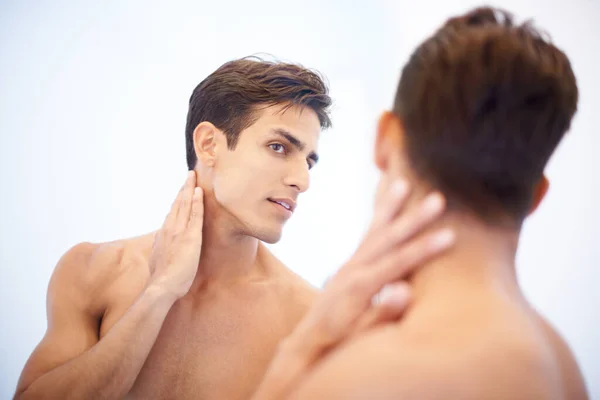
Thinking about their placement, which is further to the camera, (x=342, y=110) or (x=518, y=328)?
(x=342, y=110)

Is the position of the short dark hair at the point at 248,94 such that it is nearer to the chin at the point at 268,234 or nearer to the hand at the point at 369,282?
the chin at the point at 268,234

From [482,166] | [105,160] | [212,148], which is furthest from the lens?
[105,160]

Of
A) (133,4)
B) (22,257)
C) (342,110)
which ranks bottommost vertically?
(22,257)

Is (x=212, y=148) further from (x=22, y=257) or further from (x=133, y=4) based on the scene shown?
(x=133, y=4)

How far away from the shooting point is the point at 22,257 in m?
2.05

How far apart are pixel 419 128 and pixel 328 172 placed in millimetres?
1808

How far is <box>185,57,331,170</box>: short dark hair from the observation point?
1482 millimetres

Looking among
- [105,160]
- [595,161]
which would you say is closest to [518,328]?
[595,161]

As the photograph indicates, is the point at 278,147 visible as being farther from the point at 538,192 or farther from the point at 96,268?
the point at 538,192

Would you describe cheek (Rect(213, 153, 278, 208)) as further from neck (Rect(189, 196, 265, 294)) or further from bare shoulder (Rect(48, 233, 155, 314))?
bare shoulder (Rect(48, 233, 155, 314))

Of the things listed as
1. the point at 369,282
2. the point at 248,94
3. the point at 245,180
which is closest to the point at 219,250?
the point at 245,180

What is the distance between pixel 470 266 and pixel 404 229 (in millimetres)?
93

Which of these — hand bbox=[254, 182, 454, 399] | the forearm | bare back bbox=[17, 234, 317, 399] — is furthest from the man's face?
hand bbox=[254, 182, 454, 399]

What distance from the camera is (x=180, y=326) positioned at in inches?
54.8
